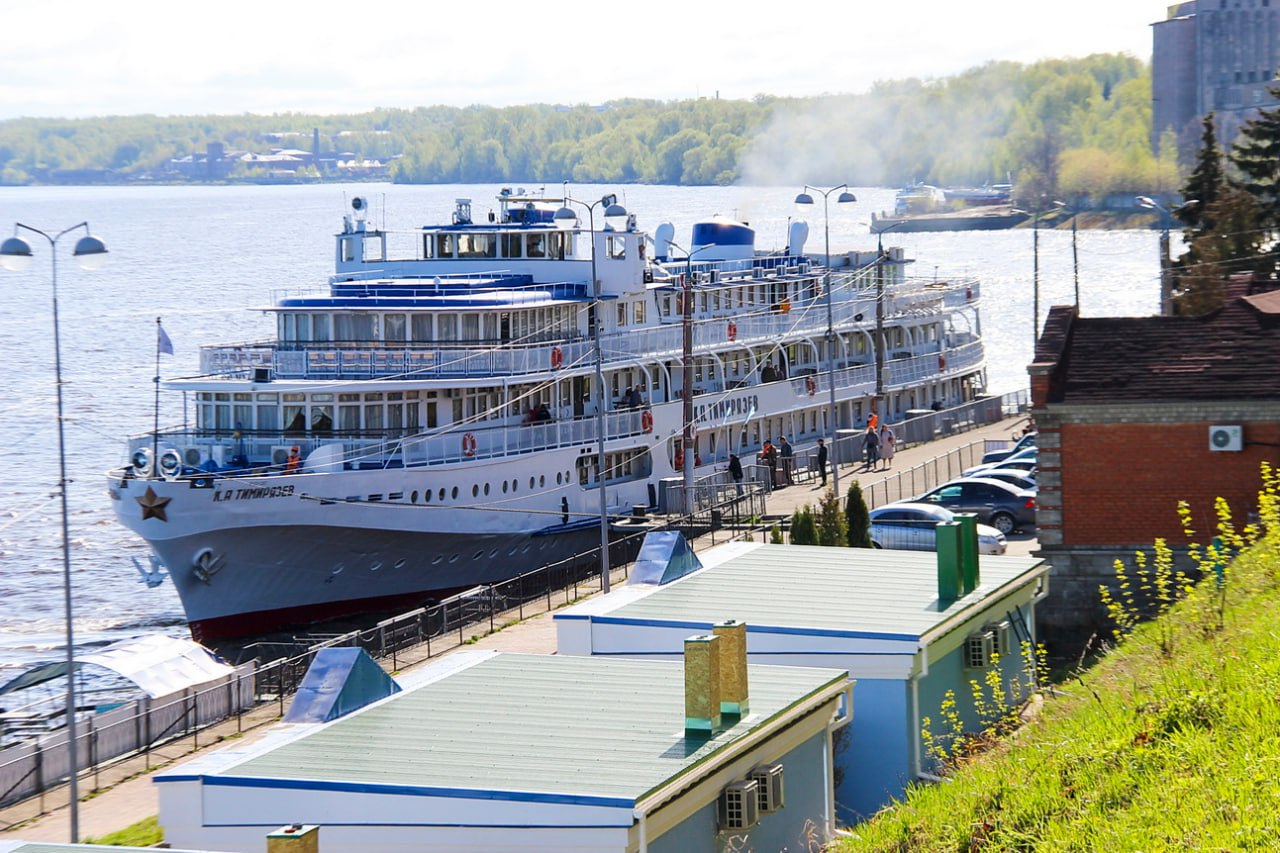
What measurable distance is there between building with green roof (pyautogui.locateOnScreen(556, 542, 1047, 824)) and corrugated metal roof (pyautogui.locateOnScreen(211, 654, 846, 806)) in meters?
1.88

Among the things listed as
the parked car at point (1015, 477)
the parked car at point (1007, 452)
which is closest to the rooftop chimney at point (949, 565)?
the parked car at point (1015, 477)

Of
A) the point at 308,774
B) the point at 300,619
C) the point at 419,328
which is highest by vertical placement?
the point at 419,328

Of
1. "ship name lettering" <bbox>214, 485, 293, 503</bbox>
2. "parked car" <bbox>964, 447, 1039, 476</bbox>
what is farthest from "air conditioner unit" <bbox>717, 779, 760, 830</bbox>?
"parked car" <bbox>964, 447, 1039, 476</bbox>

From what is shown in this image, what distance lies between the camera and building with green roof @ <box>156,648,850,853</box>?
45.1ft

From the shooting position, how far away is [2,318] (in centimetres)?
12788

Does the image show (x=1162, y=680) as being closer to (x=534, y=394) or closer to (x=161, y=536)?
(x=161, y=536)

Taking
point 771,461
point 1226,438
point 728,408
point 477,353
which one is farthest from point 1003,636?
point 728,408

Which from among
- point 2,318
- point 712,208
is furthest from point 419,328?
point 712,208

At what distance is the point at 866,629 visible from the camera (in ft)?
64.7

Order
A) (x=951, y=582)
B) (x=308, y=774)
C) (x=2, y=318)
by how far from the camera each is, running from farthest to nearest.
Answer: (x=2, y=318)
(x=951, y=582)
(x=308, y=774)

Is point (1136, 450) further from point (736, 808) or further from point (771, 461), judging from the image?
point (771, 461)

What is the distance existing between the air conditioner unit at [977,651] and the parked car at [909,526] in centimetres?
1370

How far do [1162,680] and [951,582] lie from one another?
655 centimetres

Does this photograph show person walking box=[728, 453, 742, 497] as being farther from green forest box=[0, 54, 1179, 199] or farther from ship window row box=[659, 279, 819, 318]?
green forest box=[0, 54, 1179, 199]
